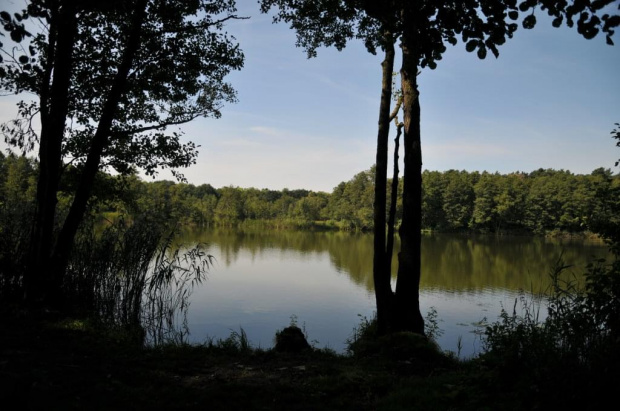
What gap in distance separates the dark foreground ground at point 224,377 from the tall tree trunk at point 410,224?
1.12m

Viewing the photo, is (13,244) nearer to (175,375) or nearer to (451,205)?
(175,375)

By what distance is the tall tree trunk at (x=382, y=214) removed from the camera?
6512mm

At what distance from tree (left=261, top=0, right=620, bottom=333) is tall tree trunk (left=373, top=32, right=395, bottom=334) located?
0.6 inches

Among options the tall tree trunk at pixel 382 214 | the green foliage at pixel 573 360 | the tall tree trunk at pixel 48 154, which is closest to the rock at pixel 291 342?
the tall tree trunk at pixel 382 214

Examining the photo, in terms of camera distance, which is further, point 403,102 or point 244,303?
point 244,303

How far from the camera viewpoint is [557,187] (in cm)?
5975

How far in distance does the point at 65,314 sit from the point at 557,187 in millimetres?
67157

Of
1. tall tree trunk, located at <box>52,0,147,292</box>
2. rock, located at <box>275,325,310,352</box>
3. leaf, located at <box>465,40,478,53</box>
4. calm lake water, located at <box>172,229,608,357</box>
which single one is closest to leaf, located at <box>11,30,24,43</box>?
leaf, located at <box>465,40,478,53</box>

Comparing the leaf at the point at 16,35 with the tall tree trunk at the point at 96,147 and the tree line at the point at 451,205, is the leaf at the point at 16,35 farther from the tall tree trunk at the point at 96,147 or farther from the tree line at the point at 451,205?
the tree line at the point at 451,205

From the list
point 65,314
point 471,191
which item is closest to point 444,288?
point 65,314

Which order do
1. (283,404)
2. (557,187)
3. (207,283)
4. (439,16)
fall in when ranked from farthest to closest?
(557,187) → (207,283) → (283,404) → (439,16)

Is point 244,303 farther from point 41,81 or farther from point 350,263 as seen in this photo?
point 350,263

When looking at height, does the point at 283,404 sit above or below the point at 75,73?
below

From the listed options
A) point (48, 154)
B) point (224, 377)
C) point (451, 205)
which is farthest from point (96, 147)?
point (451, 205)
